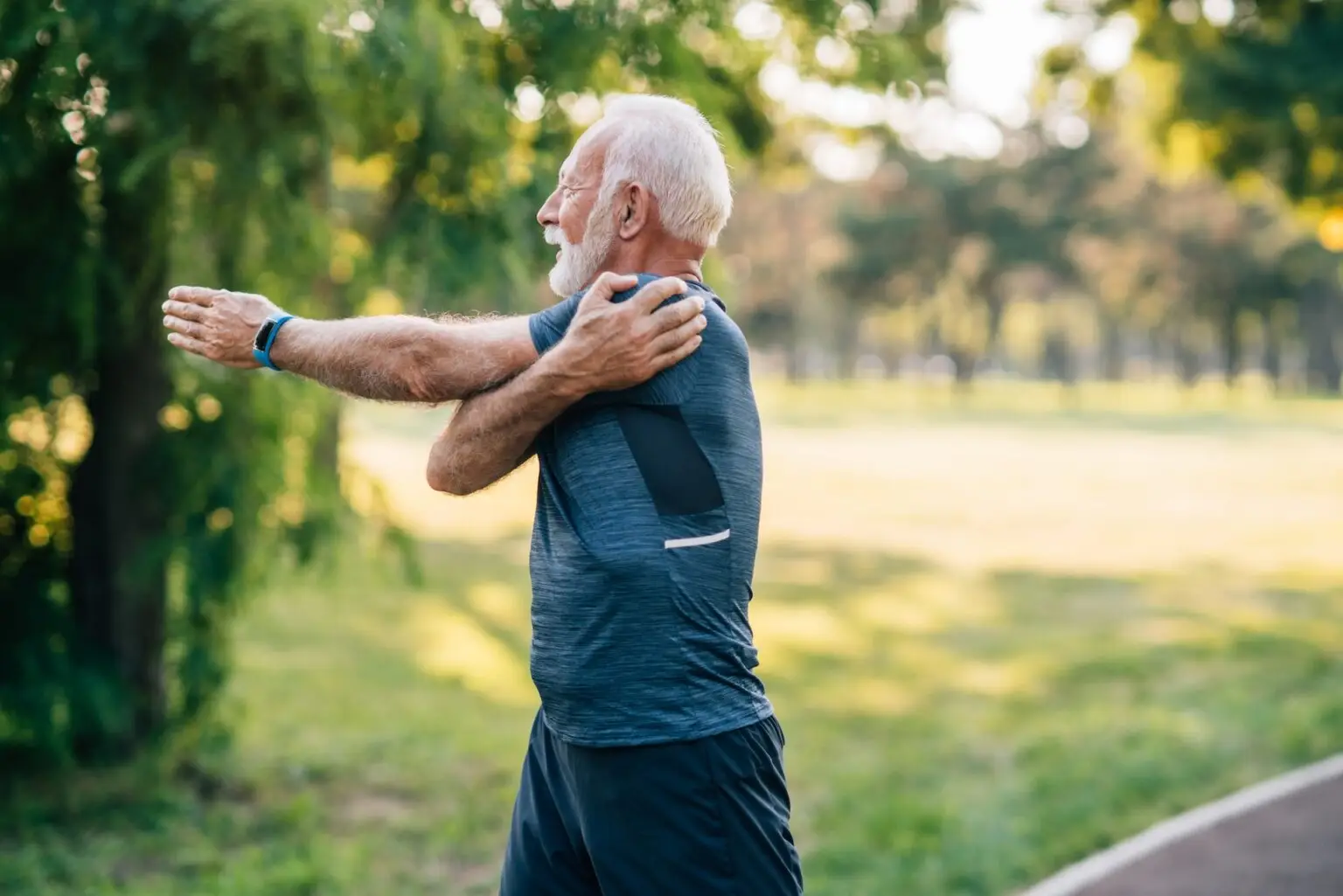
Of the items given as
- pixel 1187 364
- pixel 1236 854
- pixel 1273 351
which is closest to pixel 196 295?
pixel 1236 854

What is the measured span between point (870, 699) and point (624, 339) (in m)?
8.03

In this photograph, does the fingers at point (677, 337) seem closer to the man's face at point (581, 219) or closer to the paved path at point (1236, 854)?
the man's face at point (581, 219)

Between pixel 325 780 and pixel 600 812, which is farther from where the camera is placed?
pixel 325 780

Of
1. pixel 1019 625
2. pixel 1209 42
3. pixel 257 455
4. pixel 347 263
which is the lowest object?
pixel 1019 625

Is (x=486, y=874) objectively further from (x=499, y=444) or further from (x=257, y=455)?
(x=499, y=444)

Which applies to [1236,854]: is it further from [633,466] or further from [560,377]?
[560,377]

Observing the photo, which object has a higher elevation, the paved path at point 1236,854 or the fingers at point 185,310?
the fingers at point 185,310

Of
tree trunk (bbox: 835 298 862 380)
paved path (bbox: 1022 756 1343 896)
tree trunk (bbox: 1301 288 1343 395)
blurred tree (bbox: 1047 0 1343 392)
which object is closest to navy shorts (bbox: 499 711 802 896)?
paved path (bbox: 1022 756 1343 896)

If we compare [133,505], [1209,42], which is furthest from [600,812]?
[1209,42]

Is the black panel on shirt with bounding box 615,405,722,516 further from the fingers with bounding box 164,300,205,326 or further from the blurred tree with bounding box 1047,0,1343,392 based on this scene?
the blurred tree with bounding box 1047,0,1343,392

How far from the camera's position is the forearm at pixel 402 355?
8.34 feet

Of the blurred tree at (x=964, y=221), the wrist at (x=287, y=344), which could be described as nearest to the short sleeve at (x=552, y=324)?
the wrist at (x=287, y=344)

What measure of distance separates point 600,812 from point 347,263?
4.28m

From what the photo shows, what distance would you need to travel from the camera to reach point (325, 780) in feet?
25.6
